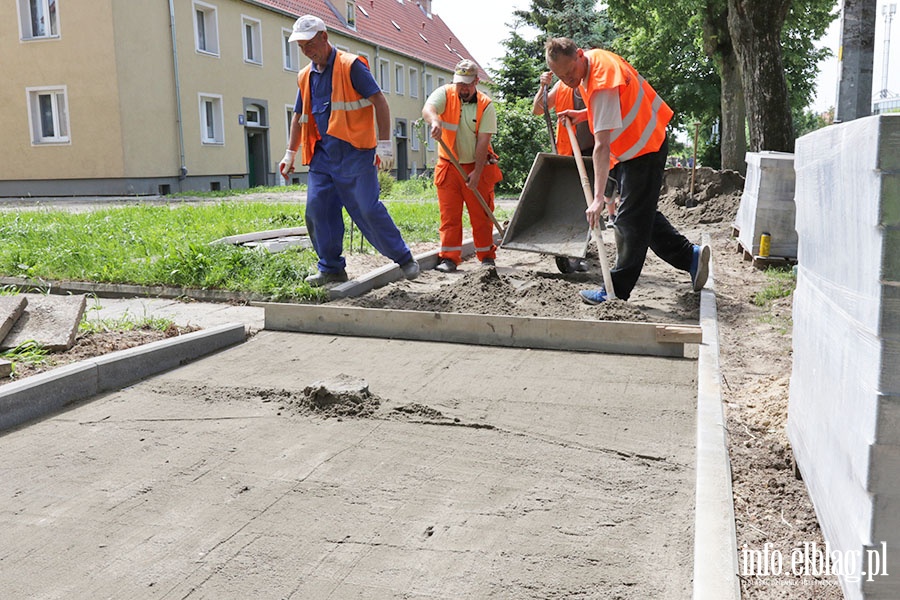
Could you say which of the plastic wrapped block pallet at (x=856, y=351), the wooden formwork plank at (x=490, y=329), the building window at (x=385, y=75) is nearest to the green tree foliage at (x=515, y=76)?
the building window at (x=385, y=75)

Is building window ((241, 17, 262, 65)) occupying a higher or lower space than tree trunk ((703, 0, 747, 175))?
higher

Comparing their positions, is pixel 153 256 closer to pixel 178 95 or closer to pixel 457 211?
pixel 457 211

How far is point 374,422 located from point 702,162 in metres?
40.9

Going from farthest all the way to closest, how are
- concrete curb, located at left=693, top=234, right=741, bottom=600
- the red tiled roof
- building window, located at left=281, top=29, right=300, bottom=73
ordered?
the red tiled roof
building window, located at left=281, top=29, right=300, bottom=73
concrete curb, located at left=693, top=234, right=741, bottom=600

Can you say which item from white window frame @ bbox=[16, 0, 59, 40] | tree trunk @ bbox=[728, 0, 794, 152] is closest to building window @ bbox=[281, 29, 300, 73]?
white window frame @ bbox=[16, 0, 59, 40]

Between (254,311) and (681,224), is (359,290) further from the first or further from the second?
(681,224)

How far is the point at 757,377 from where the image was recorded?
15.2 feet

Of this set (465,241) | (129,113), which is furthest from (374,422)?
(129,113)

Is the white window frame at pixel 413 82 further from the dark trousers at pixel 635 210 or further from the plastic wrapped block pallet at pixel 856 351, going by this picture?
the plastic wrapped block pallet at pixel 856 351

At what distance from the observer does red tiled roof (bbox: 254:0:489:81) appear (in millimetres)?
32431

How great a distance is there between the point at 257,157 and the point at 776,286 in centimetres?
2478

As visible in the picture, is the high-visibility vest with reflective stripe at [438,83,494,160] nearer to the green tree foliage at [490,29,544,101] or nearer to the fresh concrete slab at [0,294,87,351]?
the fresh concrete slab at [0,294,87,351]

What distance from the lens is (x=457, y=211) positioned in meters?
8.40

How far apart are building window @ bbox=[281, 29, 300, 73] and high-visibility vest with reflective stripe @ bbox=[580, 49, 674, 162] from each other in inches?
1021
